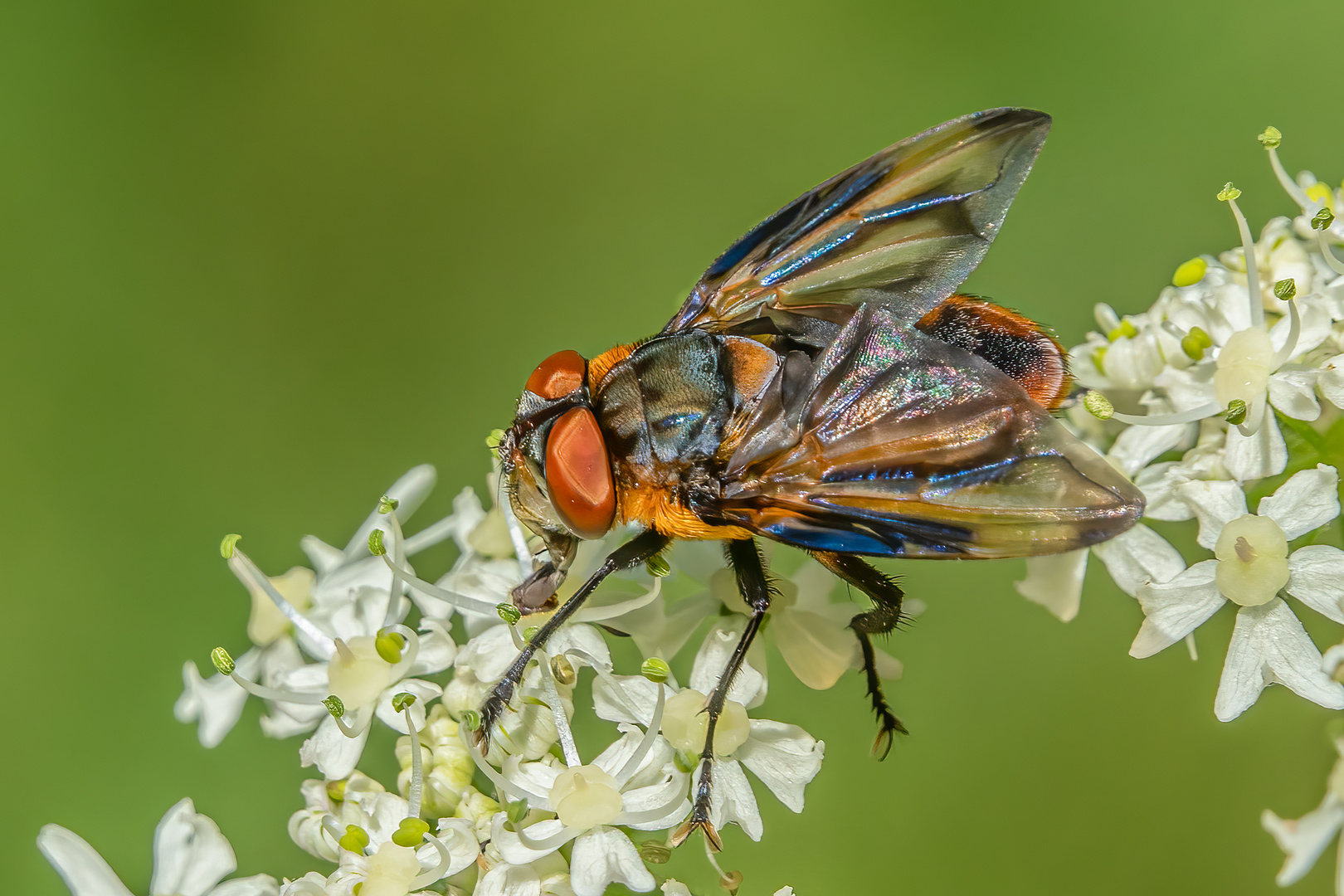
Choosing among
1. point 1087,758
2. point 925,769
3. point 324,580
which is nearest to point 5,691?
point 324,580


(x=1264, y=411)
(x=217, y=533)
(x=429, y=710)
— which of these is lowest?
(x=429, y=710)

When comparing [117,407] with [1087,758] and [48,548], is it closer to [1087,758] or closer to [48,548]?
[48,548]

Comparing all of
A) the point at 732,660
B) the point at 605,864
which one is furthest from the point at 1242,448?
the point at 605,864

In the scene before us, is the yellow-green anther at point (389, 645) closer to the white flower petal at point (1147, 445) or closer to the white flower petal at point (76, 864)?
the white flower petal at point (76, 864)

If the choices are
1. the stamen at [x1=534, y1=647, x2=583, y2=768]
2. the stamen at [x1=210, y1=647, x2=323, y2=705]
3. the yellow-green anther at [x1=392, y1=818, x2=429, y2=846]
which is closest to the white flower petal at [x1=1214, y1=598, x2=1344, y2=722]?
the stamen at [x1=534, y1=647, x2=583, y2=768]

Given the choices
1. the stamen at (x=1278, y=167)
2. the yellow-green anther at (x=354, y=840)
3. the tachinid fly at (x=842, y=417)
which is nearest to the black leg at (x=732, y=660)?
the tachinid fly at (x=842, y=417)

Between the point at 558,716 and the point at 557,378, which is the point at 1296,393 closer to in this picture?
the point at 557,378
